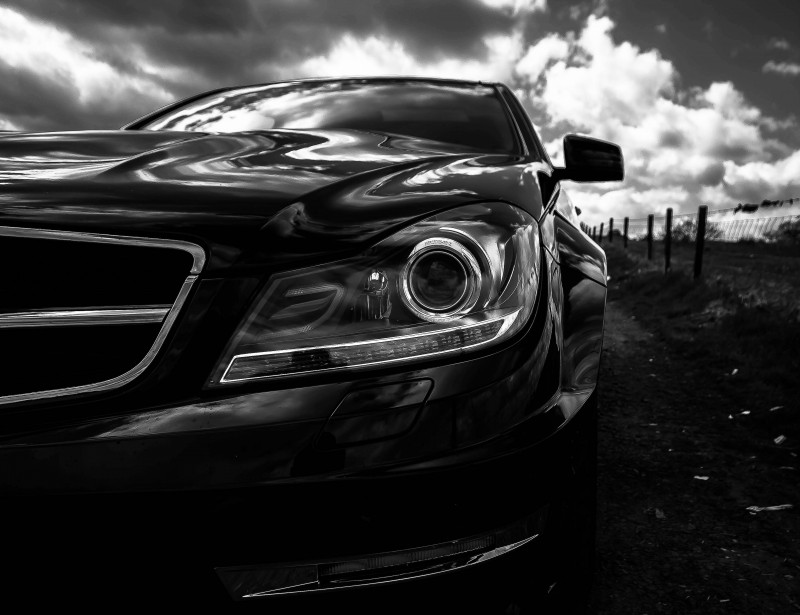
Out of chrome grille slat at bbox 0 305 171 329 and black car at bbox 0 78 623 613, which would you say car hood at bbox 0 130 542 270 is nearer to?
black car at bbox 0 78 623 613

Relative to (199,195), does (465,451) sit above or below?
below

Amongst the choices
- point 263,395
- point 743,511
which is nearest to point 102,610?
point 263,395

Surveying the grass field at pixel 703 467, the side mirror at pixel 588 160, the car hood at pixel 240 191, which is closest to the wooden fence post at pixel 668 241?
the grass field at pixel 703 467

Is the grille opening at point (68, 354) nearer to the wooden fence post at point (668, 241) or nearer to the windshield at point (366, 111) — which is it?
the windshield at point (366, 111)

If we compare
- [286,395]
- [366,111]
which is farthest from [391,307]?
[366,111]

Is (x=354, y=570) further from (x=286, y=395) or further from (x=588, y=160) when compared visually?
(x=588, y=160)

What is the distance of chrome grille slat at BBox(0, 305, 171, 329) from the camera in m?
1.02

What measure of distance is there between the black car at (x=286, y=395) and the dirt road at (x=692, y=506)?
83 centimetres

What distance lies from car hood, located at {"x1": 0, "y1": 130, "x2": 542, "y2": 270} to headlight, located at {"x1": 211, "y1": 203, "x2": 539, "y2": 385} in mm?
49

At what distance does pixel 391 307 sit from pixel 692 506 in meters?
1.92

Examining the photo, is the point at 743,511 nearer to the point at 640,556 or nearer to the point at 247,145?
the point at 640,556

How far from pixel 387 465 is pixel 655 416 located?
309 centimetres

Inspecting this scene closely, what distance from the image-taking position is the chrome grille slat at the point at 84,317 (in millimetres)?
1019

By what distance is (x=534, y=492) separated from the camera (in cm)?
100
